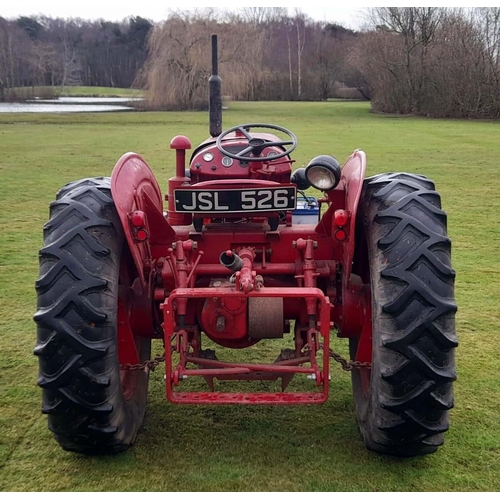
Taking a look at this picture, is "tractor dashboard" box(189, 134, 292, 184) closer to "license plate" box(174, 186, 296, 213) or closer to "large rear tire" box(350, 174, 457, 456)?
"license plate" box(174, 186, 296, 213)

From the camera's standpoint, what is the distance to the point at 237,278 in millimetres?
2801

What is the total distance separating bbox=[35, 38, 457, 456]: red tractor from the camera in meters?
2.63

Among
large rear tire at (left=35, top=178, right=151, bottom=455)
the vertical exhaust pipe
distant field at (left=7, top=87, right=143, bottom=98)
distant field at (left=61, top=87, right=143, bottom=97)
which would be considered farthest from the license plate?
distant field at (left=61, top=87, right=143, bottom=97)

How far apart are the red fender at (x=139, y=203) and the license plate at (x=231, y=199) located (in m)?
0.23

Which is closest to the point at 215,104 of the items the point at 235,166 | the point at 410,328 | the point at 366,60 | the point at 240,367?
the point at 235,166

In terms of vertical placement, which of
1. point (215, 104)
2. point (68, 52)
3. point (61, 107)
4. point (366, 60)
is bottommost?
point (61, 107)

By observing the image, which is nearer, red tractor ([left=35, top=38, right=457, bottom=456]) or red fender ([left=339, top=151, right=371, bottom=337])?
red tractor ([left=35, top=38, right=457, bottom=456])

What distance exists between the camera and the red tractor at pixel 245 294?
2.63 meters

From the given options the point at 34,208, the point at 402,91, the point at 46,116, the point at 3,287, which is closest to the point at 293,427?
the point at 3,287

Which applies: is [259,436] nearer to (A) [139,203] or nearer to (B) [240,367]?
(B) [240,367]

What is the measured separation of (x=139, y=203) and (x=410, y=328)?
1.48m

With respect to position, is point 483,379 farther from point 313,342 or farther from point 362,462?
point 313,342

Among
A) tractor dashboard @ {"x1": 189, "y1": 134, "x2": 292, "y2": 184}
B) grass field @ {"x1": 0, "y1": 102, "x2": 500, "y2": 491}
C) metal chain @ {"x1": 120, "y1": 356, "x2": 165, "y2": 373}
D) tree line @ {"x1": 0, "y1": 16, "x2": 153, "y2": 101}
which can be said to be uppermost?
tree line @ {"x1": 0, "y1": 16, "x2": 153, "y2": 101}

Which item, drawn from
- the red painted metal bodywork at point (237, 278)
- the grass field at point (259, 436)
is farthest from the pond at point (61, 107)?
the red painted metal bodywork at point (237, 278)
